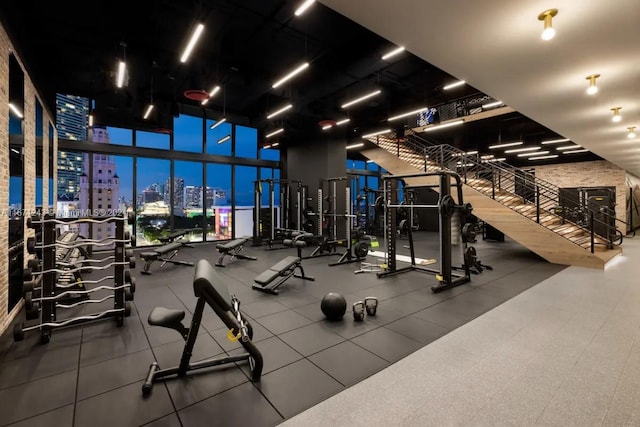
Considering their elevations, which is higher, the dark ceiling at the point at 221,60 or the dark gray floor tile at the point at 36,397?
the dark ceiling at the point at 221,60

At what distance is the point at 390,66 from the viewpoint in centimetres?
557

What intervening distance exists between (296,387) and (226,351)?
83 cm

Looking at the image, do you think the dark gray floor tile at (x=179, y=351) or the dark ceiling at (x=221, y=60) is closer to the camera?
the dark gray floor tile at (x=179, y=351)

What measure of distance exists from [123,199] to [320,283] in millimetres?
6644

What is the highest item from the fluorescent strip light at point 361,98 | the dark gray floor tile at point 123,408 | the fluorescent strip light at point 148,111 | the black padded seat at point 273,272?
the fluorescent strip light at point 361,98

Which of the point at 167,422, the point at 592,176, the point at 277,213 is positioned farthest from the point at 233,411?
the point at 592,176

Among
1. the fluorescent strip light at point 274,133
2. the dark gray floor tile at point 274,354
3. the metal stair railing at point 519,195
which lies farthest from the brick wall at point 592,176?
the dark gray floor tile at point 274,354

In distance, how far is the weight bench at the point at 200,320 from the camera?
6.15 feet

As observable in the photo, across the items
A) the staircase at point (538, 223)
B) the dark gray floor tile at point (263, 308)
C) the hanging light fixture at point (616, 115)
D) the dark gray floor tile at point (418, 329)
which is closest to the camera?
the dark gray floor tile at point (418, 329)

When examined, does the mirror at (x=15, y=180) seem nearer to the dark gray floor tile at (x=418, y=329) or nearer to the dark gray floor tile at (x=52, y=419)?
the dark gray floor tile at (x=52, y=419)

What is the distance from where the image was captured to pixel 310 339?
2709 mm

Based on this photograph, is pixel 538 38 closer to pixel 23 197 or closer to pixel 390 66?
pixel 390 66

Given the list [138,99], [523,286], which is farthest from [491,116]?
[138,99]

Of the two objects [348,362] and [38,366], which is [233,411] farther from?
[38,366]
